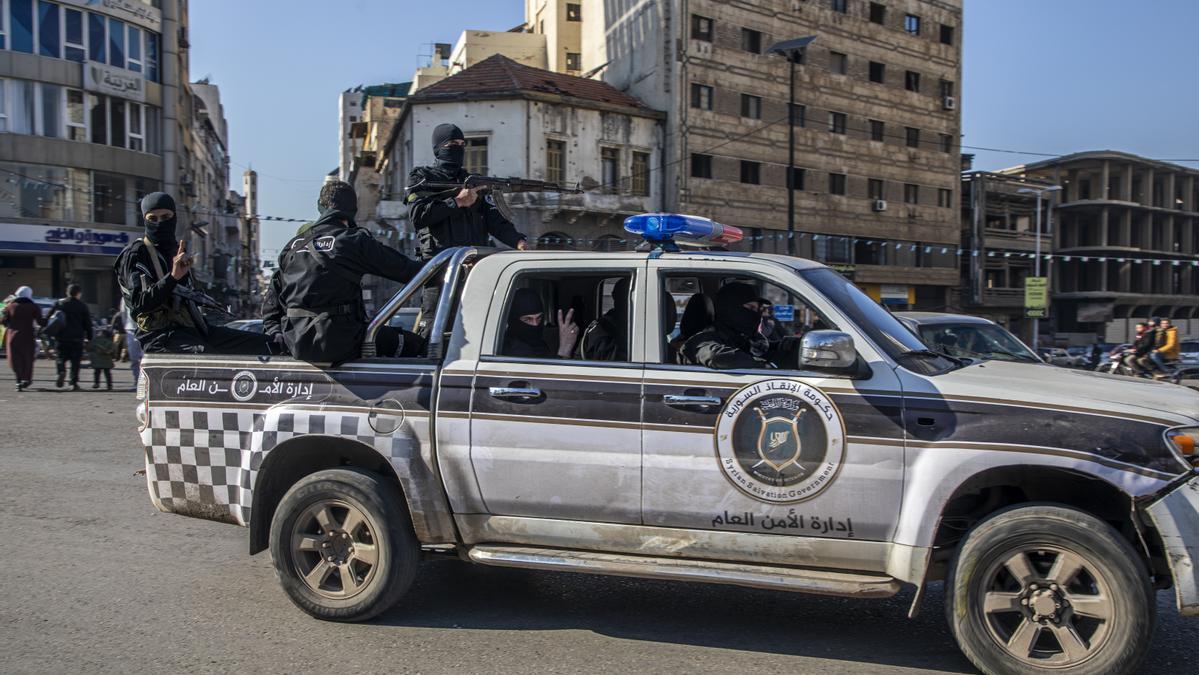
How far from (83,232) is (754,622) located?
37.3 meters

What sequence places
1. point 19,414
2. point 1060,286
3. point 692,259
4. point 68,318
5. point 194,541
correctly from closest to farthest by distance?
point 692,259 → point 194,541 → point 19,414 → point 68,318 → point 1060,286

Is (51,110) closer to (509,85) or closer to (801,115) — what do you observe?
(509,85)

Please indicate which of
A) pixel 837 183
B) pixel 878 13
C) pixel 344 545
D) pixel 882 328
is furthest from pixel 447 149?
pixel 878 13

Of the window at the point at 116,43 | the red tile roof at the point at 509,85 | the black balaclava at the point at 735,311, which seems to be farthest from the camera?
the window at the point at 116,43

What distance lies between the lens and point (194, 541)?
6.23 meters

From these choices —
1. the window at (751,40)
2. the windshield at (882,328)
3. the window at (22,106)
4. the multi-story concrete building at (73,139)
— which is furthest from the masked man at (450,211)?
the window at (22,106)

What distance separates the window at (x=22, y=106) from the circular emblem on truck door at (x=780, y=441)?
126 feet

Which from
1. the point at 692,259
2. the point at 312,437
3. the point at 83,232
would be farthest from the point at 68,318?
the point at 83,232

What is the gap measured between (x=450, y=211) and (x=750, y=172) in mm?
34153

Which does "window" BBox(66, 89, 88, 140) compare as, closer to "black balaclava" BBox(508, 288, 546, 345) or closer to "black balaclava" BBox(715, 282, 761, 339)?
"black balaclava" BBox(508, 288, 546, 345)

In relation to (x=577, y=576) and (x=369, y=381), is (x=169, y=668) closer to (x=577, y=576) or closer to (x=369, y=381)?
(x=369, y=381)

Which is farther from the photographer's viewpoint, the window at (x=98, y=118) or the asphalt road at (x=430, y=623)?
the window at (x=98, y=118)

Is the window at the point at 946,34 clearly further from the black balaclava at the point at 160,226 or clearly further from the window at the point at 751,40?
the black balaclava at the point at 160,226

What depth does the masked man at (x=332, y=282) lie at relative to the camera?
464 cm
